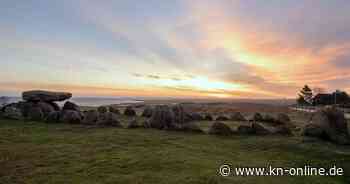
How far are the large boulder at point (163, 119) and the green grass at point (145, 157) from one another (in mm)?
2656

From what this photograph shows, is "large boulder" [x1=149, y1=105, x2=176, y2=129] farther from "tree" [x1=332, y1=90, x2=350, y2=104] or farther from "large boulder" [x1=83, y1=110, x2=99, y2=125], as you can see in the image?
"tree" [x1=332, y1=90, x2=350, y2=104]

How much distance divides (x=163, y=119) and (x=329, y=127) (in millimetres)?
8353

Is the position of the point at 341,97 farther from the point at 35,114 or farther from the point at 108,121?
the point at 35,114

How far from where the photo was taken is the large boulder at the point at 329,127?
1117 cm

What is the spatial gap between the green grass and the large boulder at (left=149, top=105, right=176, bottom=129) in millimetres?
2656

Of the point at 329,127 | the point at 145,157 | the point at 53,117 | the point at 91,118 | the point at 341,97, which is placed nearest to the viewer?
the point at 145,157

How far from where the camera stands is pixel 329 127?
11602 millimetres

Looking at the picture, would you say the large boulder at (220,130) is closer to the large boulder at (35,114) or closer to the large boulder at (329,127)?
the large boulder at (329,127)

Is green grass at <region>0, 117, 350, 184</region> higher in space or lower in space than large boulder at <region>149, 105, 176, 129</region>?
lower

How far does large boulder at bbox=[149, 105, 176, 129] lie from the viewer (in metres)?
14.2

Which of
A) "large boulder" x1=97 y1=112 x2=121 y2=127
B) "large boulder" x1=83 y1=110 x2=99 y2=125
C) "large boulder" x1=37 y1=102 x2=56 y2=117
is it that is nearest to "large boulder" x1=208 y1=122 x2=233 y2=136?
"large boulder" x1=97 y1=112 x2=121 y2=127

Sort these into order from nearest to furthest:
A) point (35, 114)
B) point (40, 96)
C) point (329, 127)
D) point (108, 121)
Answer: point (329, 127), point (108, 121), point (35, 114), point (40, 96)

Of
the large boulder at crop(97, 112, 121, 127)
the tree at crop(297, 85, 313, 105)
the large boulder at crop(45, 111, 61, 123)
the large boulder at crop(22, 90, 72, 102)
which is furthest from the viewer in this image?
the tree at crop(297, 85, 313, 105)

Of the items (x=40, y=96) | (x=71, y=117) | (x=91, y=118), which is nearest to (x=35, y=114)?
(x=71, y=117)
